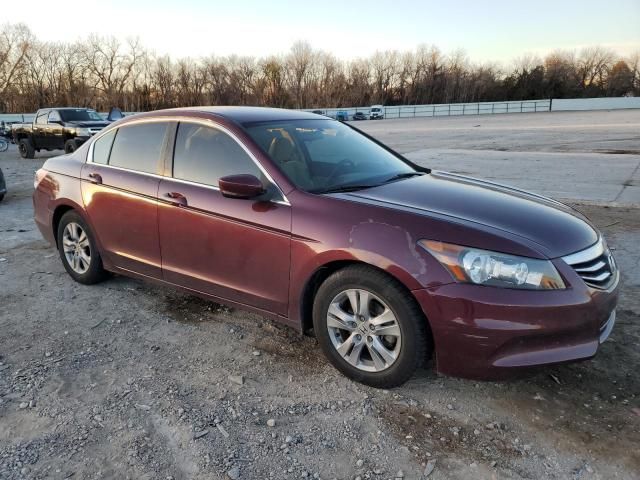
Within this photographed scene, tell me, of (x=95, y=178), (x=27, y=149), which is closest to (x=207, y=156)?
(x=95, y=178)

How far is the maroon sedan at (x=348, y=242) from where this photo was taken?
2646 millimetres

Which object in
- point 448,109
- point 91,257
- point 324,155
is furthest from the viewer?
point 448,109

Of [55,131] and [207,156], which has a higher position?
[55,131]

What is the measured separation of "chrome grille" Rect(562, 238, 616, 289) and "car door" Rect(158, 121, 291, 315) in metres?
1.66

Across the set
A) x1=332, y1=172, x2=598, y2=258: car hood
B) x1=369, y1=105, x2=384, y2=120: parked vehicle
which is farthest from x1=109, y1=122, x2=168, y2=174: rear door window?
x1=369, y1=105, x2=384, y2=120: parked vehicle

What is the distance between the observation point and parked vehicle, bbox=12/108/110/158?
1695 centimetres

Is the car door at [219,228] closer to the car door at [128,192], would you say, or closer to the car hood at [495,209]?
the car door at [128,192]

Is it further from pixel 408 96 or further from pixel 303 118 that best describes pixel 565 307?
pixel 408 96

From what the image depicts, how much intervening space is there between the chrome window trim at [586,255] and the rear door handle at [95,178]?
3666 millimetres

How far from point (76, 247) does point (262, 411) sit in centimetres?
291

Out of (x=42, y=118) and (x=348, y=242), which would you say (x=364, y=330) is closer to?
(x=348, y=242)

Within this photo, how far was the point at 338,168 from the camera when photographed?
12.2 feet

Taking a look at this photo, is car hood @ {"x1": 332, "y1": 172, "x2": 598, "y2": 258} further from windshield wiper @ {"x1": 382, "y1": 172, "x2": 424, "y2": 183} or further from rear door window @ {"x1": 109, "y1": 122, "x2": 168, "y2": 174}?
rear door window @ {"x1": 109, "y1": 122, "x2": 168, "y2": 174}

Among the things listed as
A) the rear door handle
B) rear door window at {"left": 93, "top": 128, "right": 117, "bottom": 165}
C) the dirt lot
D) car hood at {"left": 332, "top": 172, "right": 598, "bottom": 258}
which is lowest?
the dirt lot
